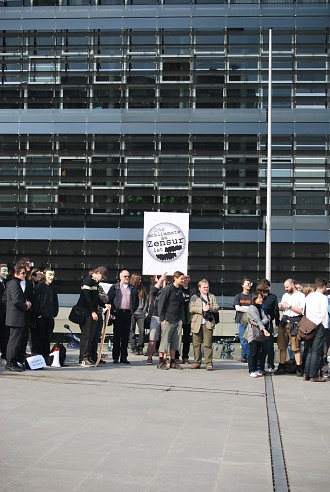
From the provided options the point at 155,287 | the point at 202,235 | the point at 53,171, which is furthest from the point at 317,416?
the point at 53,171

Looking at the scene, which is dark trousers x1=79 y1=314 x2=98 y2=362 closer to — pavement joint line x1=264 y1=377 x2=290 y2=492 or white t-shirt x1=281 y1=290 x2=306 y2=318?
white t-shirt x1=281 y1=290 x2=306 y2=318

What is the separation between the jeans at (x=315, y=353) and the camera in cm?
1552

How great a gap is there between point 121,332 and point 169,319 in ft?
4.19

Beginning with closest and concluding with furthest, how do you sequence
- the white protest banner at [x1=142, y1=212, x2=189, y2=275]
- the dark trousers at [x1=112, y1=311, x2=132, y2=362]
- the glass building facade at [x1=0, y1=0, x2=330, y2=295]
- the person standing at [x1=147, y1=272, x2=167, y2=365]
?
the dark trousers at [x1=112, y1=311, x2=132, y2=362] < the person standing at [x1=147, y1=272, x2=167, y2=365] < the white protest banner at [x1=142, y1=212, x2=189, y2=275] < the glass building facade at [x1=0, y1=0, x2=330, y2=295]

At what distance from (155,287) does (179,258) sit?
96 cm

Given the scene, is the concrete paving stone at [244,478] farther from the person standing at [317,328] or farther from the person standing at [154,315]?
the person standing at [154,315]

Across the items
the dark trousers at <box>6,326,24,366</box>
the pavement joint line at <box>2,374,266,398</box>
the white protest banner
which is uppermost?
the white protest banner

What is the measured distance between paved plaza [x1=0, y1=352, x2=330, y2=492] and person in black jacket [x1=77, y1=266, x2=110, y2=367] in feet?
5.15

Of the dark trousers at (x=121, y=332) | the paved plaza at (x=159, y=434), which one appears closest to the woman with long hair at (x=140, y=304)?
the dark trousers at (x=121, y=332)

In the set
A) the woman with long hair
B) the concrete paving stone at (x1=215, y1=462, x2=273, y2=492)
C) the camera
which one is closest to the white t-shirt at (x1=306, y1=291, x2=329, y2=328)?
the camera

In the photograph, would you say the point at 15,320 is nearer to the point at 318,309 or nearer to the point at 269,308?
the point at 269,308

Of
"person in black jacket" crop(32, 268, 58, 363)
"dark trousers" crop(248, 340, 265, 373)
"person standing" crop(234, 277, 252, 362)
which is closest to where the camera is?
"dark trousers" crop(248, 340, 265, 373)

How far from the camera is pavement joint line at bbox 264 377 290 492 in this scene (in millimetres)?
7043

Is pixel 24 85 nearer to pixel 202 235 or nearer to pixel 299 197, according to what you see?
pixel 202 235
